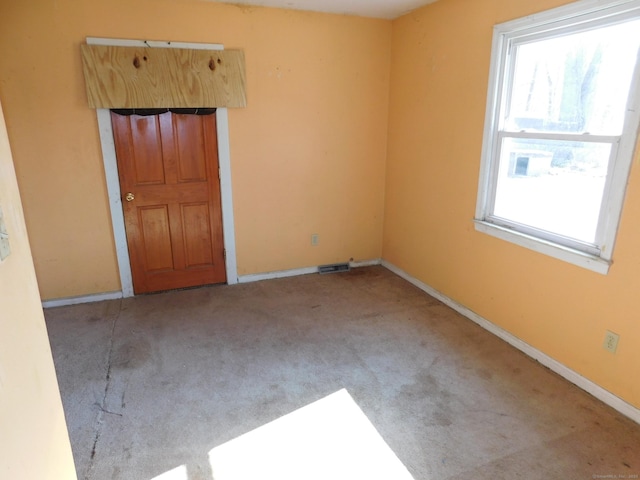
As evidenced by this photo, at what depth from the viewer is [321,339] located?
3.00 m

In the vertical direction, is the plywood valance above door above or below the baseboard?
above

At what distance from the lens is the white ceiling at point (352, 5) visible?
3.33 m

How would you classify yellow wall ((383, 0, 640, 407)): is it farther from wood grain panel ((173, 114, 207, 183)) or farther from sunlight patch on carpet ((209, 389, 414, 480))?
wood grain panel ((173, 114, 207, 183))

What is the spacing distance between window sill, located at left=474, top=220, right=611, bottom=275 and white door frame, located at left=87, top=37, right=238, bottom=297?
222 cm

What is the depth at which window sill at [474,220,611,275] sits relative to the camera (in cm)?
226

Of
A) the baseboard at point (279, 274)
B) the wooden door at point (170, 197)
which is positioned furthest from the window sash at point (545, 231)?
the wooden door at point (170, 197)

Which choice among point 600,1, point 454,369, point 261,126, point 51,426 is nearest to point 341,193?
point 261,126

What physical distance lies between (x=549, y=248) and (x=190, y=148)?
294cm

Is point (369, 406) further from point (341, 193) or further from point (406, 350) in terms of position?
point (341, 193)

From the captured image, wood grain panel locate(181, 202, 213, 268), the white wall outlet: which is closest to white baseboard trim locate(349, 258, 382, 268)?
wood grain panel locate(181, 202, 213, 268)

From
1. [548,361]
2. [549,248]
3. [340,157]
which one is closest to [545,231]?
[549,248]

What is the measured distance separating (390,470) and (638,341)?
1.47 meters

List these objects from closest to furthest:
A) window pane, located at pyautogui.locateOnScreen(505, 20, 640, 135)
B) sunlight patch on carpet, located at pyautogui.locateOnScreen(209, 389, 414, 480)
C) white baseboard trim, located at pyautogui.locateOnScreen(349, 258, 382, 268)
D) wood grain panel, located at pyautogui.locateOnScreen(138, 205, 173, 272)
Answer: sunlight patch on carpet, located at pyautogui.locateOnScreen(209, 389, 414, 480), window pane, located at pyautogui.locateOnScreen(505, 20, 640, 135), wood grain panel, located at pyautogui.locateOnScreen(138, 205, 173, 272), white baseboard trim, located at pyautogui.locateOnScreen(349, 258, 382, 268)

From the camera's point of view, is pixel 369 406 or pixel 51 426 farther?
pixel 369 406
